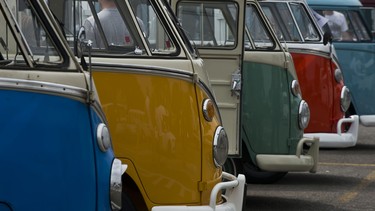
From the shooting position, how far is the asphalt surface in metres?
11.1

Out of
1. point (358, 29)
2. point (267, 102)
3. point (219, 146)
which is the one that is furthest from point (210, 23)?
point (358, 29)

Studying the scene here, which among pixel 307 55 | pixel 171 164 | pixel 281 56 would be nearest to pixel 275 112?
pixel 281 56

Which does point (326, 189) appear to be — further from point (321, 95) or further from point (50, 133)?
point (50, 133)

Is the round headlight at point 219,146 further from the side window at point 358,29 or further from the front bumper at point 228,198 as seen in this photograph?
the side window at point 358,29

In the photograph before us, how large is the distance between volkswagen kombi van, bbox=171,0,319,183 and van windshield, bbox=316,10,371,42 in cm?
519

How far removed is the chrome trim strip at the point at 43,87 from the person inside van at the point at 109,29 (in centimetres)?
232

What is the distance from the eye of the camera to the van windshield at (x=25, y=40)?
220 inches

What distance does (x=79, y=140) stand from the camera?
5.32 meters

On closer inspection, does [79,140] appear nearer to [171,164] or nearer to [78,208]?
[78,208]

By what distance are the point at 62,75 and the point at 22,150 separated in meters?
0.49

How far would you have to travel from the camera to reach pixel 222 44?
10.3 m

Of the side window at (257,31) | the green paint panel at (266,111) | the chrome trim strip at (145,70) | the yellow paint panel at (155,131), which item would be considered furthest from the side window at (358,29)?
the yellow paint panel at (155,131)

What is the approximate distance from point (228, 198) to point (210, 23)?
3272mm

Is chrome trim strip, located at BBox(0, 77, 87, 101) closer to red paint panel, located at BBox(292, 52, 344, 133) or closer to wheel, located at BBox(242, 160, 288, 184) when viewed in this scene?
wheel, located at BBox(242, 160, 288, 184)
